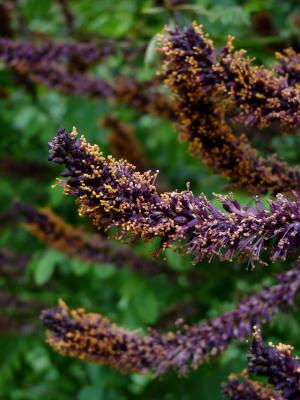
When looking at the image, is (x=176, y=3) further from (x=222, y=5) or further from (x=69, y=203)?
(x=69, y=203)

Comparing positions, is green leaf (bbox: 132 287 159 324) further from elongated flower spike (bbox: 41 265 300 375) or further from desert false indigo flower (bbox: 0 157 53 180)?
elongated flower spike (bbox: 41 265 300 375)

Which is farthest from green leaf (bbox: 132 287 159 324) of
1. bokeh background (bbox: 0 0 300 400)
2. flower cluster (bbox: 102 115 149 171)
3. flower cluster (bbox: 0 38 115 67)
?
flower cluster (bbox: 0 38 115 67)

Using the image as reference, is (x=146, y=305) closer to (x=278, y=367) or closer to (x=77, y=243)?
(x=77, y=243)

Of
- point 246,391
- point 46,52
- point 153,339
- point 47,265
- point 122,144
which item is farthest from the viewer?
point 122,144

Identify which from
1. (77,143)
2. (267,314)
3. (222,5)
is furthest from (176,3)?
(77,143)

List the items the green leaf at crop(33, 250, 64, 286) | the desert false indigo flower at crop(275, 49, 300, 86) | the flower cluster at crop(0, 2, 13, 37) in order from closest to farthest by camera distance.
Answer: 1. the desert false indigo flower at crop(275, 49, 300, 86)
2. the green leaf at crop(33, 250, 64, 286)
3. the flower cluster at crop(0, 2, 13, 37)

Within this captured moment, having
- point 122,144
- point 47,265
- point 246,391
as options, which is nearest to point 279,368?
point 246,391
